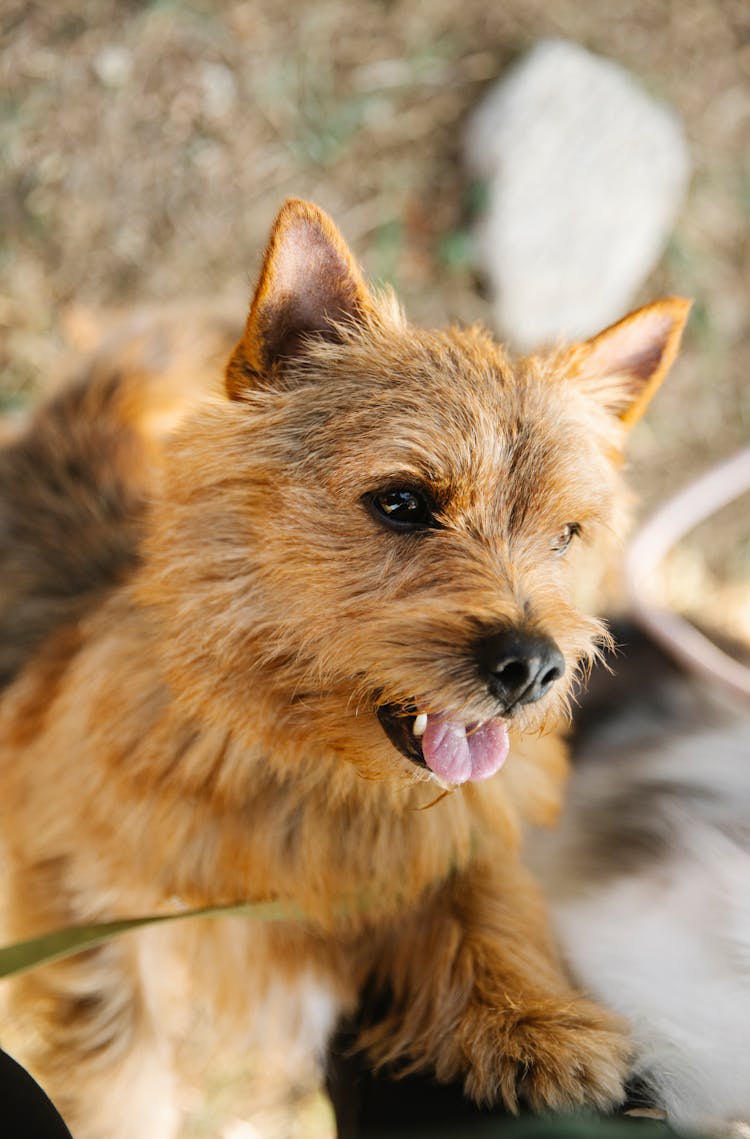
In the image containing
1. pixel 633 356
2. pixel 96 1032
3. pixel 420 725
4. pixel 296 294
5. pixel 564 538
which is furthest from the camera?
pixel 96 1032

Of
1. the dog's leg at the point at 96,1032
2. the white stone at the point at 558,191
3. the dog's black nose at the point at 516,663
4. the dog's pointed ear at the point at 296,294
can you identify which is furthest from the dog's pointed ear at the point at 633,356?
the white stone at the point at 558,191

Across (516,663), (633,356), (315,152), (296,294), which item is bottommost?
(516,663)

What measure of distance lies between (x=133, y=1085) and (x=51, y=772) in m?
0.83

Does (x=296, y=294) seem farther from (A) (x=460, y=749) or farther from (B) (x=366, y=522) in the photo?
(A) (x=460, y=749)

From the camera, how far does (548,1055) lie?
5.38 ft

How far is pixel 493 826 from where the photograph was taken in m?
1.87

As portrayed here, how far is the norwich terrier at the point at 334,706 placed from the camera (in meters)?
1.50

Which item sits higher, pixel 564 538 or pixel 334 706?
pixel 564 538

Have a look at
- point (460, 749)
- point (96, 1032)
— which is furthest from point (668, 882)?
point (96, 1032)

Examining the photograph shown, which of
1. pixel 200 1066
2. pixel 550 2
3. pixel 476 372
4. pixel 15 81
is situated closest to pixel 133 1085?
pixel 200 1066

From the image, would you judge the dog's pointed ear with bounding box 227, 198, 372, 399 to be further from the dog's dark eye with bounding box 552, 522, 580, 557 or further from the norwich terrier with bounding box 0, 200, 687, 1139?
the dog's dark eye with bounding box 552, 522, 580, 557

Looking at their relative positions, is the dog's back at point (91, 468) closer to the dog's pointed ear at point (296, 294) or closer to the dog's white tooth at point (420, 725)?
the dog's pointed ear at point (296, 294)

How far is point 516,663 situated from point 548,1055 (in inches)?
31.9

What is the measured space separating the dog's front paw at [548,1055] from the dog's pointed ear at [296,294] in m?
1.29
